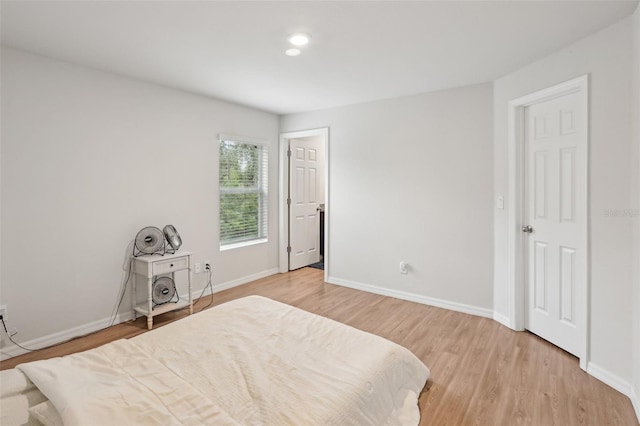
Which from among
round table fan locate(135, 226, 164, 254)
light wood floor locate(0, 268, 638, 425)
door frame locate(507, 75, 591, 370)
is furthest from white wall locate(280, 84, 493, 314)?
round table fan locate(135, 226, 164, 254)

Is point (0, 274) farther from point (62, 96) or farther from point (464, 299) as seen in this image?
point (464, 299)

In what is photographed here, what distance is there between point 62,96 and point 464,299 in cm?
435

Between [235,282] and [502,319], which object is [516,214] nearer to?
[502,319]

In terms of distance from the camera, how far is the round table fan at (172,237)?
11.2ft

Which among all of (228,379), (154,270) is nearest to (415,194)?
(154,270)

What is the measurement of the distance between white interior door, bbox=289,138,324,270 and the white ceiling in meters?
1.89

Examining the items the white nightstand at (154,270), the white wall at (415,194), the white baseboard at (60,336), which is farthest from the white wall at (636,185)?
the white baseboard at (60,336)

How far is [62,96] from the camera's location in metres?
2.81

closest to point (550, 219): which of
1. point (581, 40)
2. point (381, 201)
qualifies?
point (581, 40)

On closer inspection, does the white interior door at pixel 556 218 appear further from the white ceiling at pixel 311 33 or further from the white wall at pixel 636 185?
the white ceiling at pixel 311 33

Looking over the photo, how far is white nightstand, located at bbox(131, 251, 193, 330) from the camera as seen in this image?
3.09m

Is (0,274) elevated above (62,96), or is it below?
below

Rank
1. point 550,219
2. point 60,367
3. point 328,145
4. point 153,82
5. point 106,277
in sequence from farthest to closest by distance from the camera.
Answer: point 328,145 → point 153,82 → point 106,277 → point 550,219 → point 60,367

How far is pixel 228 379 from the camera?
139 cm
